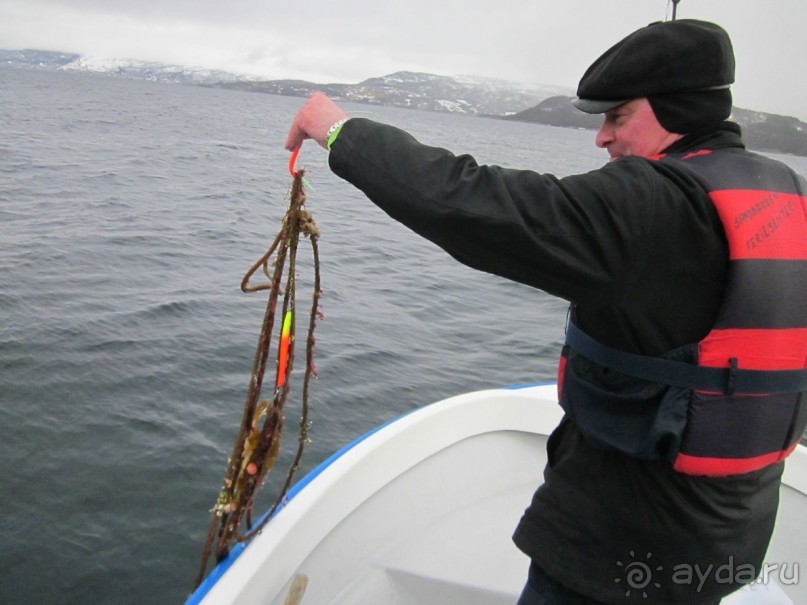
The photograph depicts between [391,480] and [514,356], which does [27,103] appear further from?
[391,480]

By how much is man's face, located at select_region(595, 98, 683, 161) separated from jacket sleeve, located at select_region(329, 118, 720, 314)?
237 mm

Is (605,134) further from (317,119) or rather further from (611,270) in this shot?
(317,119)

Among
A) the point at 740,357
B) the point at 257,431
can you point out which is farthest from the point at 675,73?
the point at 257,431

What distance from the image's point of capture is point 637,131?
1687mm

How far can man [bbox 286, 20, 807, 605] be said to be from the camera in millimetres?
1424

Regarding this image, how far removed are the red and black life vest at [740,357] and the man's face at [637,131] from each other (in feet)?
0.26

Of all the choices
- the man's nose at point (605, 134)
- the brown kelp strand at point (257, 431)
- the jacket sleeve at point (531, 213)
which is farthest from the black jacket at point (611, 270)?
the brown kelp strand at point (257, 431)

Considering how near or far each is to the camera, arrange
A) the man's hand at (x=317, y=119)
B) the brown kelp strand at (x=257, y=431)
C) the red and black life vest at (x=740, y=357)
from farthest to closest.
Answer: the brown kelp strand at (x=257, y=431)
the man's hand at (x=317, y=119)
the red and black life vest at (x=740, y=357)

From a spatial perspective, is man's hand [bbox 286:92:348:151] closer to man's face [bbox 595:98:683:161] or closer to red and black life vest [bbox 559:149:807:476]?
man's face [bbox 595:98:683:161]

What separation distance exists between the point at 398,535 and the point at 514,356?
549 centimetres

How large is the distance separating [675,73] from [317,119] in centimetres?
83

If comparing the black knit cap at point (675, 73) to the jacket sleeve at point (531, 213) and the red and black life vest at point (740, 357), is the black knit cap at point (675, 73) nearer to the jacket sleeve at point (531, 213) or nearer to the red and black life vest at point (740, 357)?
the red and black life vest at point (740, 357)

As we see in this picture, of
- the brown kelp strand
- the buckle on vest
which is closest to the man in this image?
the buckle on vest

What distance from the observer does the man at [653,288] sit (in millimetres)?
1424
